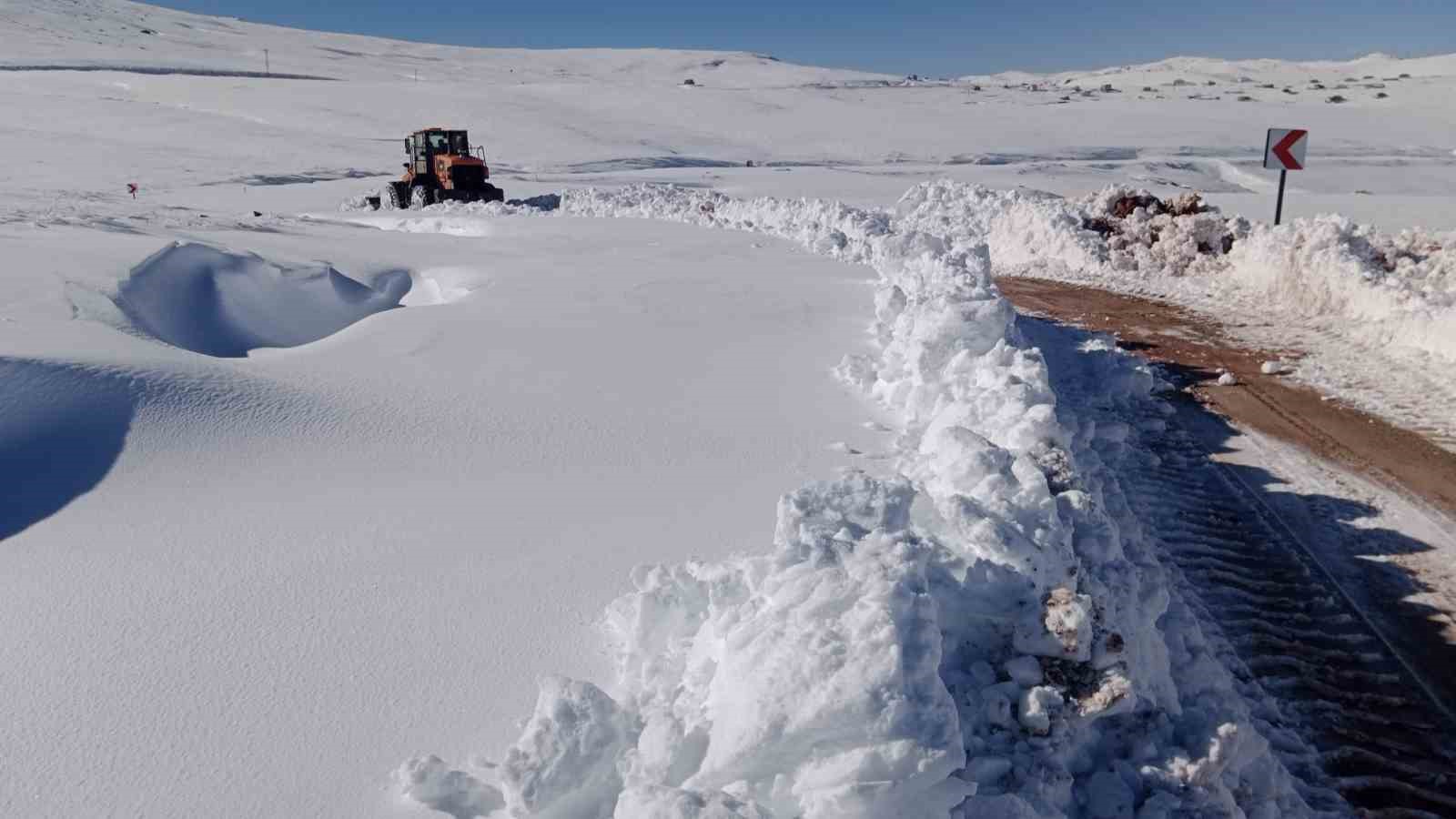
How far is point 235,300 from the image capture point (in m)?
7.33

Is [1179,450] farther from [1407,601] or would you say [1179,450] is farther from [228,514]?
[228,514]

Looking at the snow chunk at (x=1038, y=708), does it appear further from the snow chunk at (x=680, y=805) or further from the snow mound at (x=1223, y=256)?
the snow mound at (x=1223, y=256)

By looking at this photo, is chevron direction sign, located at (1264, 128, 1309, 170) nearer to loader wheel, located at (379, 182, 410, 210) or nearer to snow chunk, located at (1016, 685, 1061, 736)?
snow chunk, located at (1016, 685, 1061, 736)

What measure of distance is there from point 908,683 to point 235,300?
6.71 m

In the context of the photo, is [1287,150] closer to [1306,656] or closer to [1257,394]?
[1257,394]

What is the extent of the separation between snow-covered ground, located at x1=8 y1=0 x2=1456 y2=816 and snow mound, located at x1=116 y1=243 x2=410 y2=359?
0.14 feet

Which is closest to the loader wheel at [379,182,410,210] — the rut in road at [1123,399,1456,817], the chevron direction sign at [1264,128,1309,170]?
the chevron direction sign at [1264,128,1309,170]

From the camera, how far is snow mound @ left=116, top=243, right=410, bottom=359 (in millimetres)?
6453

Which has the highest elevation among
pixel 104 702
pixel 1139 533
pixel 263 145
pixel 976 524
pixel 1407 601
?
pixel 263 145

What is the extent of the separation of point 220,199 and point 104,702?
21609 millimetres

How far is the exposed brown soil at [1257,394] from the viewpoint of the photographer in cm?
593

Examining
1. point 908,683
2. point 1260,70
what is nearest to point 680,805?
point 908,683

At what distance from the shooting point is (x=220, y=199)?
21219mm

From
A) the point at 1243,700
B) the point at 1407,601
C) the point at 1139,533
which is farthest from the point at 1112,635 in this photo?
the point at 1407,601
